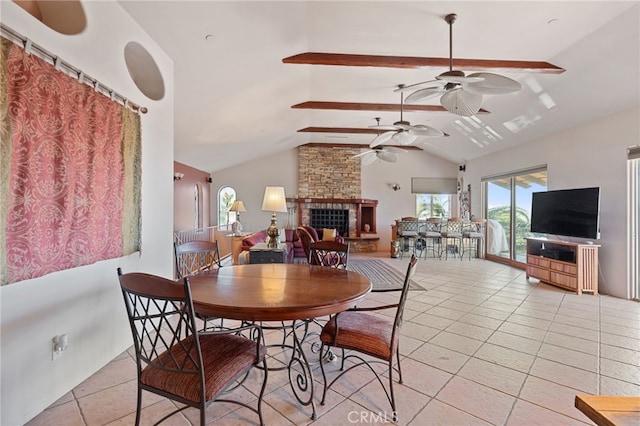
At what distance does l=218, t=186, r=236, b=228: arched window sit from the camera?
9039mm

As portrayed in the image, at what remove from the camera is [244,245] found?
5289 mm

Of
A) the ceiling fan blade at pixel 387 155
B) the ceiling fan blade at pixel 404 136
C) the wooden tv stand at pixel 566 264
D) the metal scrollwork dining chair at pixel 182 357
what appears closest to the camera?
the metal scrollwork dining chair at pixel 182 357

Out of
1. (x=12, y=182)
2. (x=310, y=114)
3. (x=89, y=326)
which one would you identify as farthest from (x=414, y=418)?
(x=310, y=114)

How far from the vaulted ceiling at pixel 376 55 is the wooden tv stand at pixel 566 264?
196cm

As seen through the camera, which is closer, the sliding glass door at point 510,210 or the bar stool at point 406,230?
the sliding glass door at point 510,210

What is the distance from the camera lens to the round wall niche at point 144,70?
273cm

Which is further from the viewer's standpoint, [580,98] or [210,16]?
[580,98]

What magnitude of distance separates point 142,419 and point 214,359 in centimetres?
66

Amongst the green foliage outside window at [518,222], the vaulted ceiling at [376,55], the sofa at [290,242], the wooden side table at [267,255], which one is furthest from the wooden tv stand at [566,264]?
the wooden side table at [267,255]

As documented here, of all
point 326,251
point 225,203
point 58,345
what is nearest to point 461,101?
point 326,251

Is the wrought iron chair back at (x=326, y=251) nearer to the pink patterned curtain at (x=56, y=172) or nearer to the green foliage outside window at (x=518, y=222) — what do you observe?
the pink patterned curtain at (x=56, y=172)

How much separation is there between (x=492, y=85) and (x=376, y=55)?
1.66 m

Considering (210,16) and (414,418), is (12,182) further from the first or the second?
(414,418)

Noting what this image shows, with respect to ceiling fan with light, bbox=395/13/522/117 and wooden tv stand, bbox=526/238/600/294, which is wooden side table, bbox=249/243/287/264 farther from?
wooden tv stand, bbox=526/238/600/294
